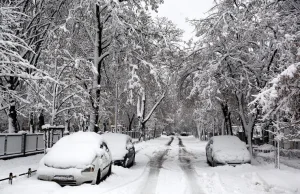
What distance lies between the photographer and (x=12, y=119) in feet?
66.5

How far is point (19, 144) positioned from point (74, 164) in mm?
9933

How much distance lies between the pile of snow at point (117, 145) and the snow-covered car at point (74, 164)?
157 inches

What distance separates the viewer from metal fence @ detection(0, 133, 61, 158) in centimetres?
1697

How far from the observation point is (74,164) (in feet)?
33.8

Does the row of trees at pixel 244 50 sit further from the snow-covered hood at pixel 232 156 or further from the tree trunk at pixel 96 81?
the tree trunk at pixel 96 81

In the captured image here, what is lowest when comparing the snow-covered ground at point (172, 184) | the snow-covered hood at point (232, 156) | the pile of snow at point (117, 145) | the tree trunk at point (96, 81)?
the snow-covered ground at point (172, 184)

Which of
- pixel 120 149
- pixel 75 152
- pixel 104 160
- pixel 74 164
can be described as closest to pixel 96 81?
pixel 120 149

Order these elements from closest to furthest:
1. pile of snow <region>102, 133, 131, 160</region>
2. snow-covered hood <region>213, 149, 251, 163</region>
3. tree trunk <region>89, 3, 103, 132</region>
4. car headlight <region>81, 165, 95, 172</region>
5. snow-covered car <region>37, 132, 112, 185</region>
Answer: snow-covered car <region>37, 132, 112, 185</region>
car headlight <region>81, 165, 95, 172</region>
pile of snow <region>102, 133, 131, 160</region>
snow-covered hood <region>213, 149, 251, 163</region>
tree trunk <region>89, 3, 103, 132</region>

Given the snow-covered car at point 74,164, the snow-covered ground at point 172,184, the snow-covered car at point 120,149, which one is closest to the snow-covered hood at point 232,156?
the snow-covered ground at point 172,184

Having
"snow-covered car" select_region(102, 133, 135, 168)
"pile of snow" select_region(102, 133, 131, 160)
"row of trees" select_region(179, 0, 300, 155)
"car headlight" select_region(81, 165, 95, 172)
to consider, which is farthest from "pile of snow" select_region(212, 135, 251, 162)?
"car headlight" select_region(81, 165, 95, 172)

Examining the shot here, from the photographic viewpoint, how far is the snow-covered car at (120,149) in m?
15.9

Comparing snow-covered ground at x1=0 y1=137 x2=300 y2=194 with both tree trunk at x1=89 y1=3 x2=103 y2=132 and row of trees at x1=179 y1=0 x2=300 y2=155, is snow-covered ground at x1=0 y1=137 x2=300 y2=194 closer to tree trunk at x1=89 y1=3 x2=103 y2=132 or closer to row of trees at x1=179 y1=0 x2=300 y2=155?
row of trees at x1=179 y1=0 x2=300 y2=155

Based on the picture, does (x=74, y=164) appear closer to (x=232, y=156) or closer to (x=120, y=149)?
(x=120, y=149)

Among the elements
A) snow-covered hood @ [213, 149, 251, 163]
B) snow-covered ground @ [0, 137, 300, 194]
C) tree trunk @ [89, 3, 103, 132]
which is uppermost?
tree trunk @ [89, 3, 103, 132]
